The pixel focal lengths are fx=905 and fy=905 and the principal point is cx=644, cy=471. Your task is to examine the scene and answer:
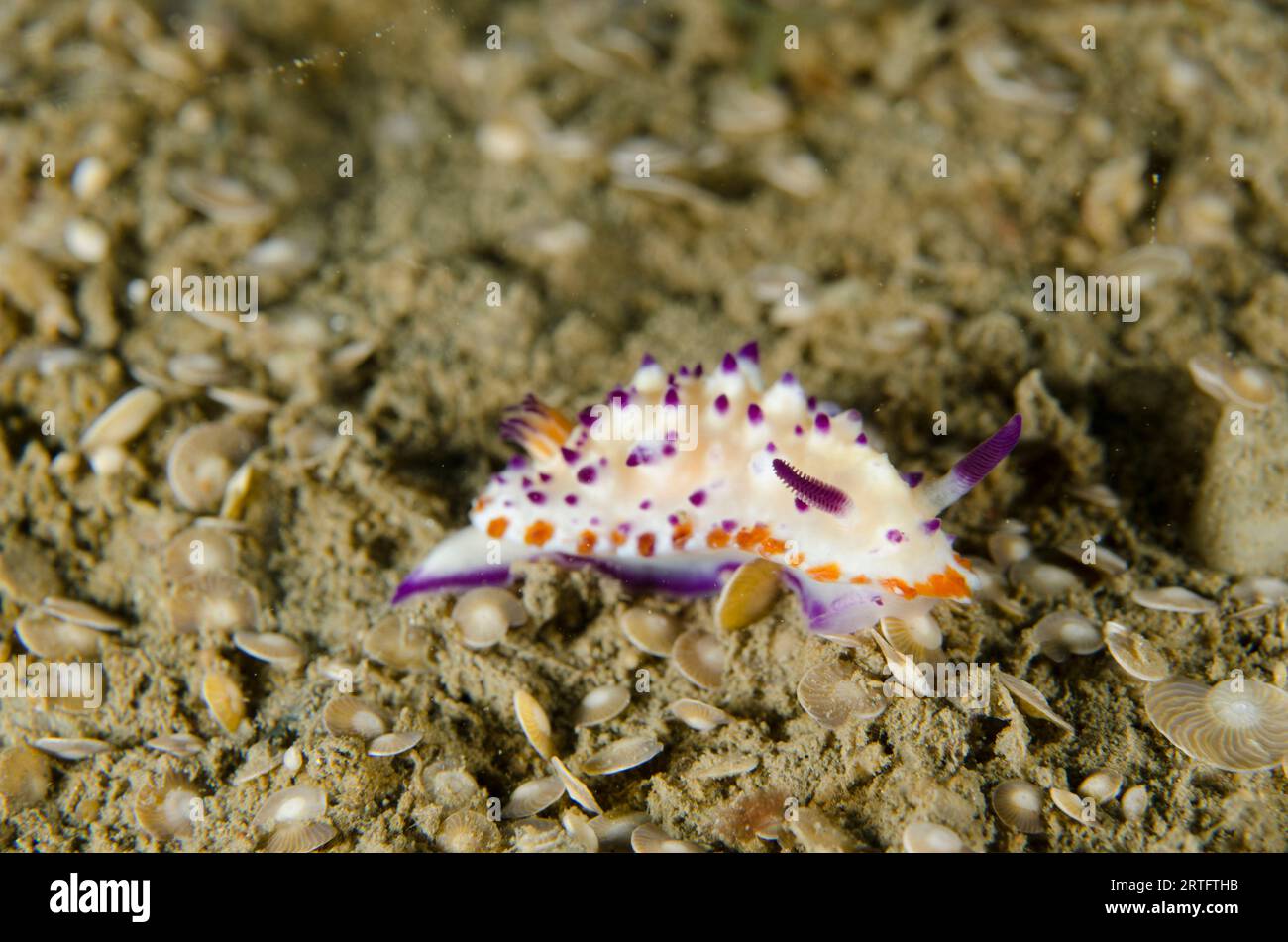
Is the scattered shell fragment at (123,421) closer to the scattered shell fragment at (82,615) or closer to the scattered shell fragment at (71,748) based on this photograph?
the scattered shell fragment at (82,615)

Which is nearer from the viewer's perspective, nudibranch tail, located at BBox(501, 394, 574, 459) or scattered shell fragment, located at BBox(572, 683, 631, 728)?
scattered shell fragment, located at BBox(572, 683, 631, 728)

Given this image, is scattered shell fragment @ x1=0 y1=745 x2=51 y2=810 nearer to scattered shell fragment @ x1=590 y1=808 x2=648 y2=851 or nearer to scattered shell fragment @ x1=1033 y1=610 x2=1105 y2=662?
scattered shell fragment @ x1=590 y1=808 x2=648 y2=851

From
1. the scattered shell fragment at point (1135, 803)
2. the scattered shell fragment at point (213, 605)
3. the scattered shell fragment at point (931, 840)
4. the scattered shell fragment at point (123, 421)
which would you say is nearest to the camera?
the scattered shell fragment at point (931, 840)

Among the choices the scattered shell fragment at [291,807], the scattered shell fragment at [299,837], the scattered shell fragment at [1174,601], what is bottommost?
the scattered shell fragment at [299,837]

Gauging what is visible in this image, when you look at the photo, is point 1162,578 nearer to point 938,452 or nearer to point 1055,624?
point 1055,624

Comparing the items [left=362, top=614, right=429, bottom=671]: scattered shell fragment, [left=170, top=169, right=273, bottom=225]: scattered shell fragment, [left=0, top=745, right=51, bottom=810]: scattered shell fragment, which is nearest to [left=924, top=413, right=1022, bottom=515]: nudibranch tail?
[left=362, top=614, right=429, bottom=671]: scattered shell fragment

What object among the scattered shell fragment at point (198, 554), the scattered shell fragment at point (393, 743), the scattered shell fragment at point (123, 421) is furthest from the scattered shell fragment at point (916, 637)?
the scattered shell fragment at point (123, 421)
